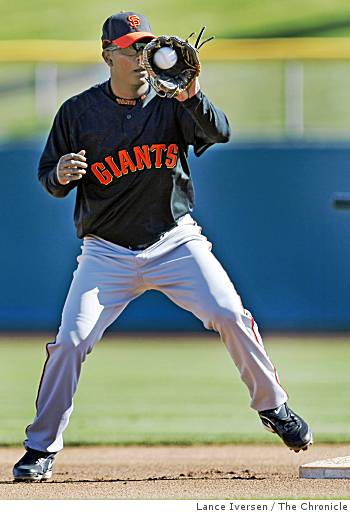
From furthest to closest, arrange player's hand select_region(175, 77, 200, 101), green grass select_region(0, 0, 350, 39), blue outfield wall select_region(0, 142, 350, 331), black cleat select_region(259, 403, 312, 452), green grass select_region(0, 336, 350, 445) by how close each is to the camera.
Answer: green grass select_region(0, 0, 350, 39) → blue outfield wall select_region(0, 142, 350, 331) → green grass select_region(0, 336, 350, 445) → black cleat select_region(259, 403, 312, 452) → player's hand select_region(175, 77, 200, 101)

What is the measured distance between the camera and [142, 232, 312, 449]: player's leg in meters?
3.77

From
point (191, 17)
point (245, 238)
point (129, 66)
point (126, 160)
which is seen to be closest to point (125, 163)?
point (126, 160)

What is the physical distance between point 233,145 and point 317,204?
3.35ft

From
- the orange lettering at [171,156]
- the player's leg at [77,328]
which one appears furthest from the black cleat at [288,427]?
the orange lettering at [171,156]

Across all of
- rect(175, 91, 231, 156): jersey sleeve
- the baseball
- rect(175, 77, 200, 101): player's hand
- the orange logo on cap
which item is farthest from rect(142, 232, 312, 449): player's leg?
the orange logo on cap

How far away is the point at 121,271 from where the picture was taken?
3.92m

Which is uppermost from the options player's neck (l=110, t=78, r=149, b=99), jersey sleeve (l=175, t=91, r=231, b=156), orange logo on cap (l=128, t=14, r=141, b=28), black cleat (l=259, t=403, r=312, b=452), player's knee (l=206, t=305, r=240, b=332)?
orange logo on cap (l=128, t=14, r=141, b=28)

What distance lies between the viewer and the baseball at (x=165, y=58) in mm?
3670

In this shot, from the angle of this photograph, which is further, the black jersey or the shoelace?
the black jersey

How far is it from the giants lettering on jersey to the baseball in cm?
34

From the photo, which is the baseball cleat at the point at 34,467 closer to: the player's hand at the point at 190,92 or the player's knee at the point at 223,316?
the player's knee at the point at 223,316

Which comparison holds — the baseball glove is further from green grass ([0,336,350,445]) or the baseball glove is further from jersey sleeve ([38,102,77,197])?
green grass ([0,336,350,445])
